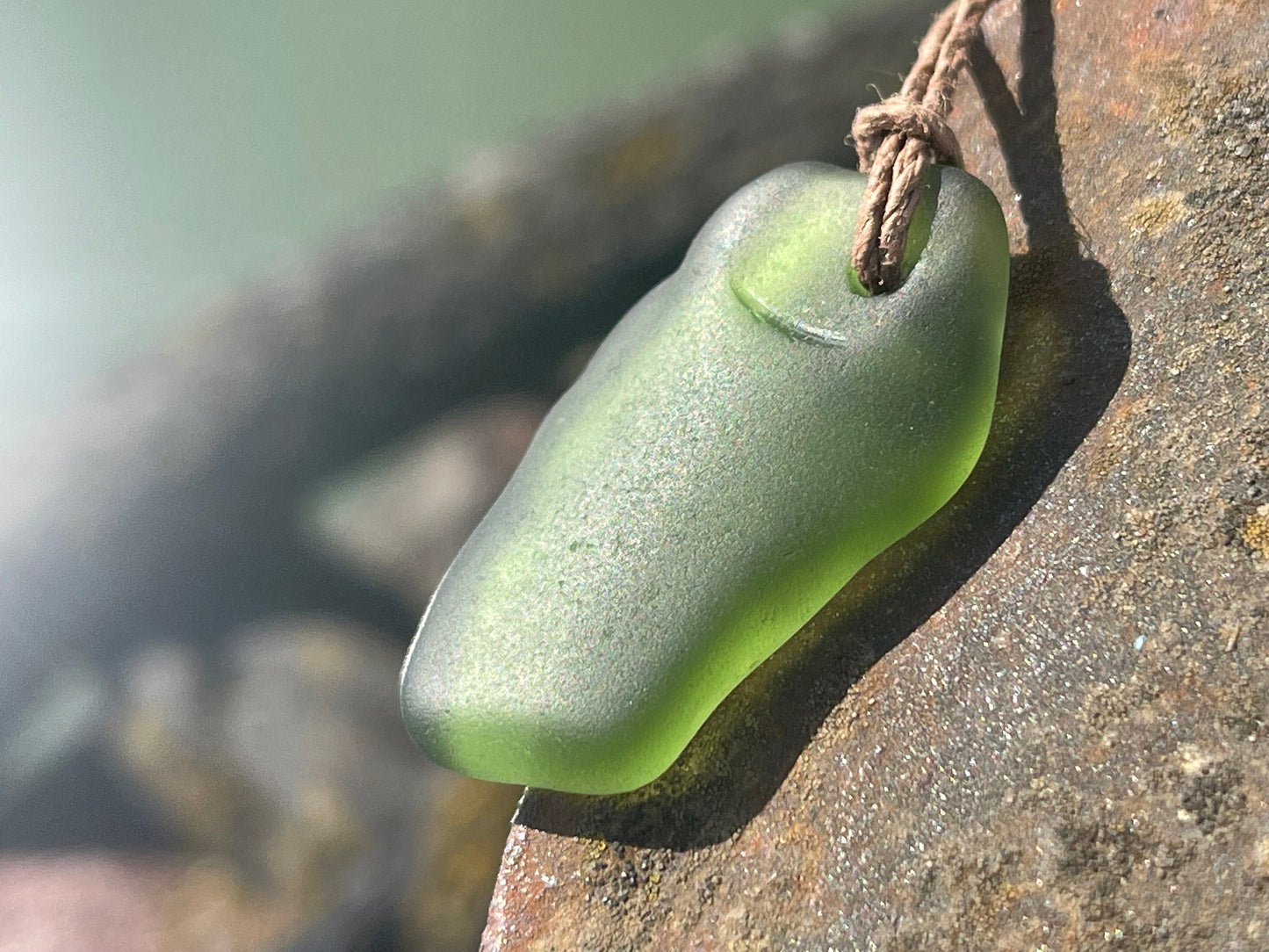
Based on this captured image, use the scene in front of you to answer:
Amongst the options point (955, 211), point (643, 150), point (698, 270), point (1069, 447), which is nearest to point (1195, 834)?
point (1069, 447)

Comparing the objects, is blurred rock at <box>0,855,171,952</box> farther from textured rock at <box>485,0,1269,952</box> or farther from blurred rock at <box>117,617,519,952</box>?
textured rock at <box>485,0,1269,952</box>

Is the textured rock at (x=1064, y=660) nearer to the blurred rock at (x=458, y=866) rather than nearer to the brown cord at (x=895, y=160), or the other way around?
the brown cord at (x=895, y=160)

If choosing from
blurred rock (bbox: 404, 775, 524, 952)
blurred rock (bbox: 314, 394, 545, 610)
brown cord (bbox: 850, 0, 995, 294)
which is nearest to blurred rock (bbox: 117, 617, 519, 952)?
blurred rock (bbox: 404, 775, 524, 952)

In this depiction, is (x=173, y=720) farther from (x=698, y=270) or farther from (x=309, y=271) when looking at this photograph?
(x=698, y=270)

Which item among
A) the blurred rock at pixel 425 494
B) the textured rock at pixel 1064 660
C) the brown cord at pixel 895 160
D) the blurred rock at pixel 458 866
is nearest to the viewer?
the textured rock at pixel 1064 660

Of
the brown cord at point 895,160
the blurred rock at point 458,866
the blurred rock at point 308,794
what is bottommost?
the blurred rock at point 458,866

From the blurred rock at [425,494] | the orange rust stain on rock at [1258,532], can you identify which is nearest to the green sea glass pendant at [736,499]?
the orange rust stain on rock at [1258,532]

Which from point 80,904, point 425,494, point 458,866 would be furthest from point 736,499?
point 80,904
